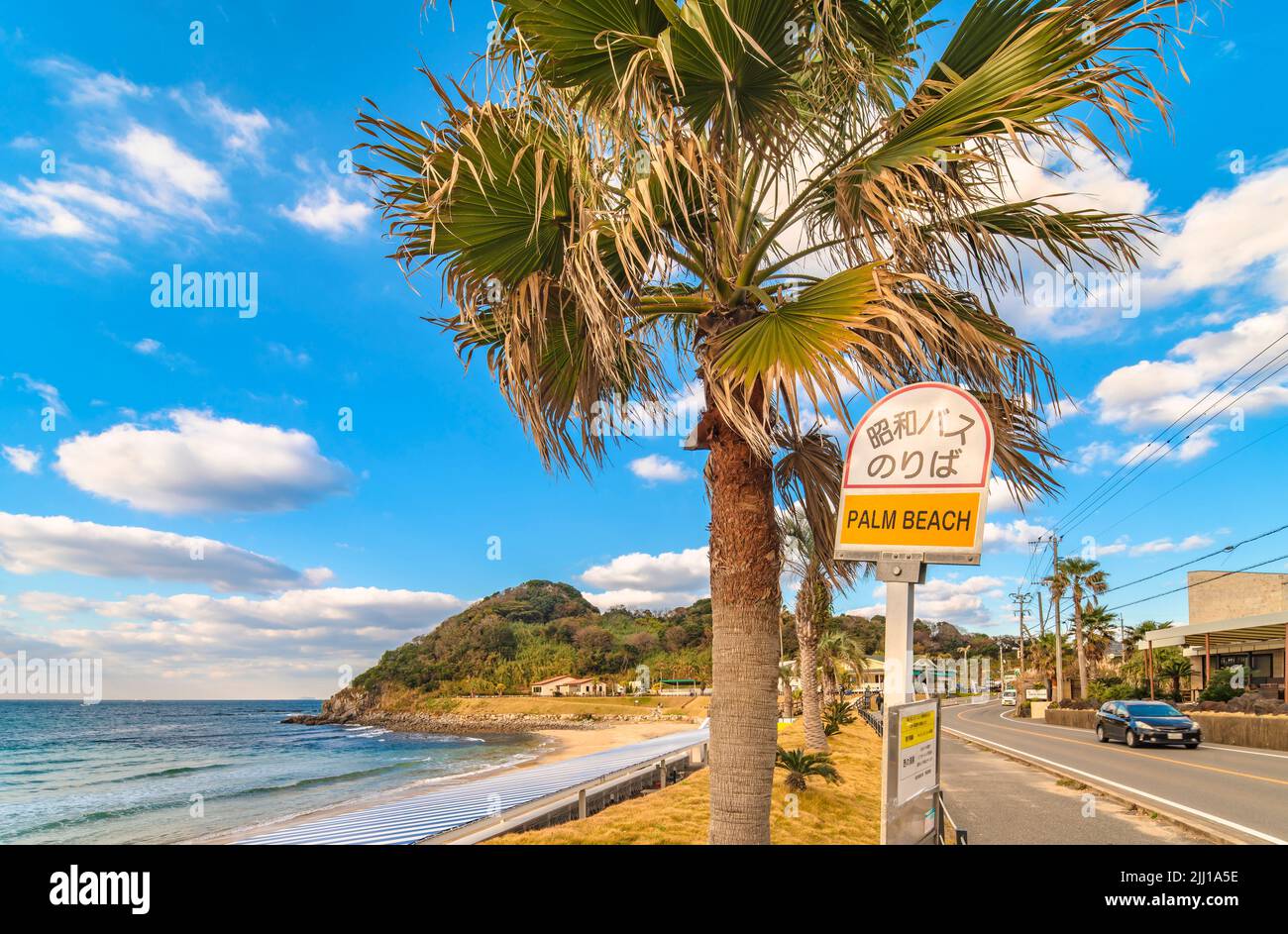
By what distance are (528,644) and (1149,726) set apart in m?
108

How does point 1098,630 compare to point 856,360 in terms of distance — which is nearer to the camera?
point 856,360

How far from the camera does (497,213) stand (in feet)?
15.2

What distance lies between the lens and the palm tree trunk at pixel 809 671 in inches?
623

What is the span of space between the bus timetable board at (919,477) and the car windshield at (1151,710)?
21074mm

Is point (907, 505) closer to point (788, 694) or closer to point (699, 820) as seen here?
point (699, 820)

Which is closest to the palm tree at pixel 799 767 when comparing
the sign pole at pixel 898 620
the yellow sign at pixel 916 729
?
the yellow sign at pixel 916 729

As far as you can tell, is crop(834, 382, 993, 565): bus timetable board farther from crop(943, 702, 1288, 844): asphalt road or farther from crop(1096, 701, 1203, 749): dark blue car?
crop(1096, 701, 1203, 749): dark blue car

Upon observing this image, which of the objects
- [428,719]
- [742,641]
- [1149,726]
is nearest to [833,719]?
[1149,726]

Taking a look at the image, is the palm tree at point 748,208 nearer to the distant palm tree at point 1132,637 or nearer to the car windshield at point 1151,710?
the car windshield at point 1151,710

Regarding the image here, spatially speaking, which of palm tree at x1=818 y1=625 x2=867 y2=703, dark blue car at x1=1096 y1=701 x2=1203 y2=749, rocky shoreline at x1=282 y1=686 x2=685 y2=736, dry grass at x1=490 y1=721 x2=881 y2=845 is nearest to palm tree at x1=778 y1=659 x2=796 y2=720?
palm tree at x1=818 y1=625 x2=867 y2=703

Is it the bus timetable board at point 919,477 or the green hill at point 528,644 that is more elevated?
the bus timetable board at point 919,477
